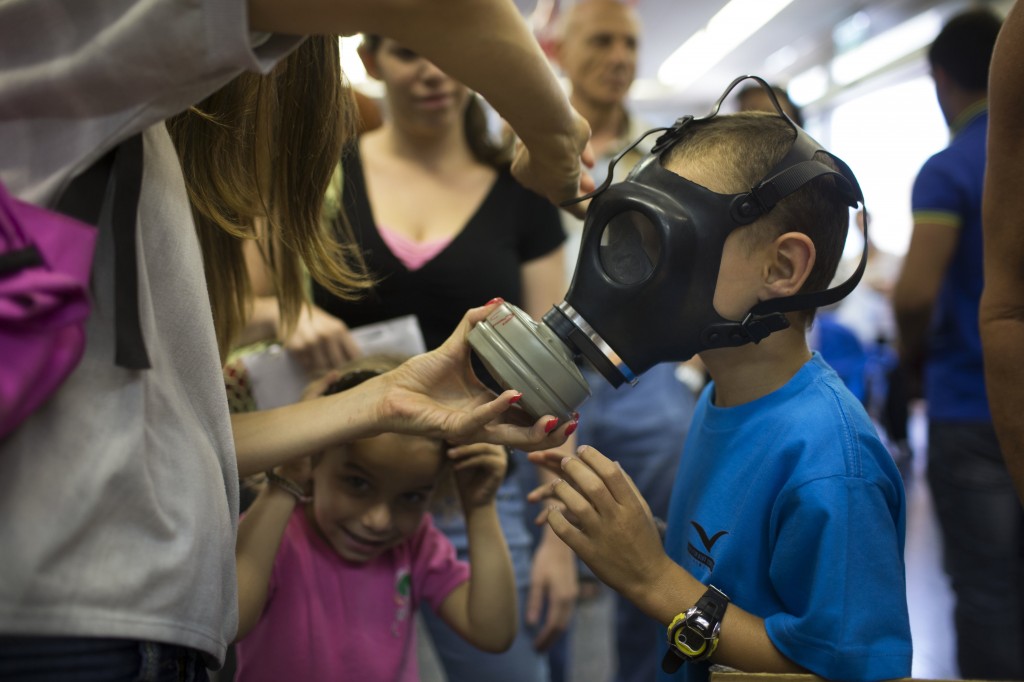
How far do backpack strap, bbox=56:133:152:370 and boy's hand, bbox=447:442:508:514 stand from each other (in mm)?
739

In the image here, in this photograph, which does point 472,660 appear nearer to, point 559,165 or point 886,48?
point 559,165

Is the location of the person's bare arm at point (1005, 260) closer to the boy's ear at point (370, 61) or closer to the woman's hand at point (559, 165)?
the woman's hand at point (559, 165)

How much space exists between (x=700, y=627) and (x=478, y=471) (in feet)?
Answer: 1.78

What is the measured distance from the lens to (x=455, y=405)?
1.29m

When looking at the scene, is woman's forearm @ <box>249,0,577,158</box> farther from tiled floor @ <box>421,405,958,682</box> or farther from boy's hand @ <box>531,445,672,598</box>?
tiled floor @ <box>421,405,958,682</box>

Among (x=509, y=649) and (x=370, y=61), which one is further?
(x=370, y=61)

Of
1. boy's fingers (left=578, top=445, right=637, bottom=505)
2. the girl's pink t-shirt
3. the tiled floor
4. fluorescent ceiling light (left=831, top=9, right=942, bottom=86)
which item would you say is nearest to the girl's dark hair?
the girl's pink t-shirt

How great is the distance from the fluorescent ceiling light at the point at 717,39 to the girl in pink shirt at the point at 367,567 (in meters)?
8.48

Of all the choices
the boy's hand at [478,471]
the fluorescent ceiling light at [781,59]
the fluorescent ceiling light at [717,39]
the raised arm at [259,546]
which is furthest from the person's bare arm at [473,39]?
the fluorescent ceiling light at [781,59]

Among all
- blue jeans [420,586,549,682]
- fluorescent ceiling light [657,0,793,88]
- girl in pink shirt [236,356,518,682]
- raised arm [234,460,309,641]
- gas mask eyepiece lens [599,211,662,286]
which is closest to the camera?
gas mask eyepiece lens [599,211,662,286]

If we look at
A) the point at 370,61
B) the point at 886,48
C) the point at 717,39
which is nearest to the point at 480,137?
the point at 370,61

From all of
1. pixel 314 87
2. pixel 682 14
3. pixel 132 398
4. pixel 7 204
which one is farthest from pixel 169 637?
pixel 682 14

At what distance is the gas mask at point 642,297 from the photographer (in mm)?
1128

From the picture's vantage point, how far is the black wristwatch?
111 cm
